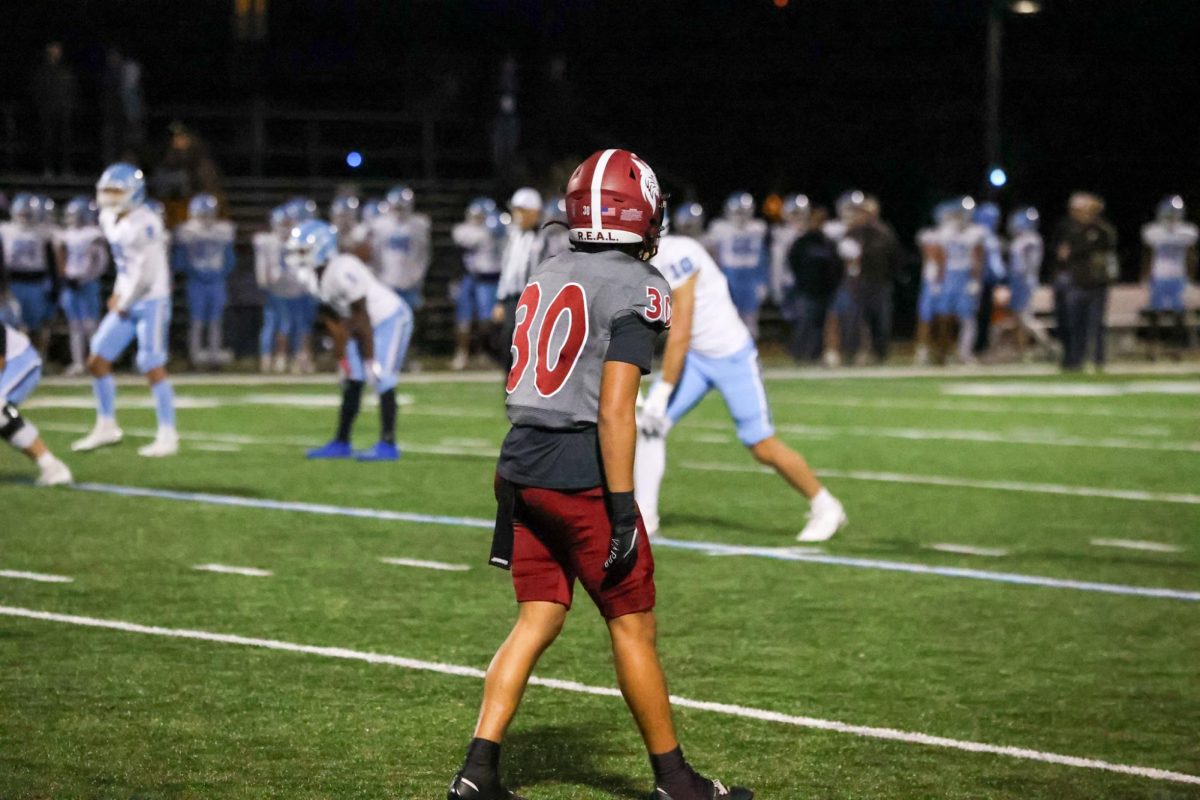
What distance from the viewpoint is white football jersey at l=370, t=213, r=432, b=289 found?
22781mm

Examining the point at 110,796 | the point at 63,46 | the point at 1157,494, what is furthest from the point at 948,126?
the point at 110,796

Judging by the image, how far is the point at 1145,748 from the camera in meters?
5.92

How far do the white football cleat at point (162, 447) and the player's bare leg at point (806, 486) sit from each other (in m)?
5.19

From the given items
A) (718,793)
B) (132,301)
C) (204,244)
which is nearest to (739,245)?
(204,244)

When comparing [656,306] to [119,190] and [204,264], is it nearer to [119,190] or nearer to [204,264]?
[119,190]

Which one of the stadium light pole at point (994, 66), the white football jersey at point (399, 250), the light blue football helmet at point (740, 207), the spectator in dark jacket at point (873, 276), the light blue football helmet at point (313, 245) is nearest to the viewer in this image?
the light blue football helmet at point (313, 245)

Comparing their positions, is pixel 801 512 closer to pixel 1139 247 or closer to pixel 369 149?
pixel 369 149

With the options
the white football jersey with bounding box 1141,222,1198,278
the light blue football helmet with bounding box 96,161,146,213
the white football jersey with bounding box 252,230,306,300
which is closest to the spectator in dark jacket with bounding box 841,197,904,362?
the white football jersey with bounding box 1141,222,1198,278

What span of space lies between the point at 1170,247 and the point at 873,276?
12.2ft

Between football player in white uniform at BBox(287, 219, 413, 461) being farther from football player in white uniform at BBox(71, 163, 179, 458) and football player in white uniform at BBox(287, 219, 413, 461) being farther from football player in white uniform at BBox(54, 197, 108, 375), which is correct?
football player in white uniform at BBox(54, 197, 108, 375)

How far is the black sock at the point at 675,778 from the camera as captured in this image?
5004 mm

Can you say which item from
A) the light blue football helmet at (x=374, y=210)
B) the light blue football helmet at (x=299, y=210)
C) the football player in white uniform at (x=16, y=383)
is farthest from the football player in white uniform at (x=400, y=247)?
the football player in white uniform at (x=16, y=383)

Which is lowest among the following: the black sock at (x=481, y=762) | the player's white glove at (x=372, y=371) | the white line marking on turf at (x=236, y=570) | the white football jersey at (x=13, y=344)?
the white line marking on turf at (x=236, y=570)

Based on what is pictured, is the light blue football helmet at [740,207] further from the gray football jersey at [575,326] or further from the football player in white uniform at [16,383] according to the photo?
the gray football jersey at [575,326]
